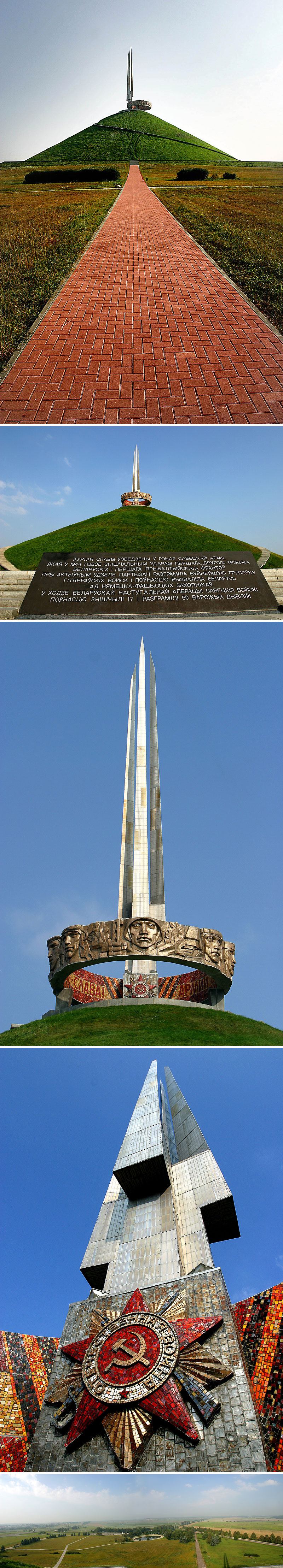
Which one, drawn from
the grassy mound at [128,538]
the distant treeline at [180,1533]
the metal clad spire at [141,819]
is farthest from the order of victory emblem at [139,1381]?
the grassy mound at [128,538]

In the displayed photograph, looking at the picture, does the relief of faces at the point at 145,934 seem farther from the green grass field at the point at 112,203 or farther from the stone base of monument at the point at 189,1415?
the green grass field at the point at 112,203

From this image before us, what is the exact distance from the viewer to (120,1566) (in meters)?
5.68

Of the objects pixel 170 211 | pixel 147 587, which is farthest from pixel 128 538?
pixel 170 211

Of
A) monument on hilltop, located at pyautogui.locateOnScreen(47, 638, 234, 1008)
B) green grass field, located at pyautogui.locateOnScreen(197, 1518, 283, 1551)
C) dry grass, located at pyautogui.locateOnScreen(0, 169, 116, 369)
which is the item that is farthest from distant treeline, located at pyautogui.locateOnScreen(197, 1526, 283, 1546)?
dry grass, located at pyautogui.locateOnScreen(0, 169, 116, 369)

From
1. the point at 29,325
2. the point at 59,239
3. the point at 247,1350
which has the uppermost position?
the point at 59,239

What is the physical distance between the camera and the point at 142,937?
984cm

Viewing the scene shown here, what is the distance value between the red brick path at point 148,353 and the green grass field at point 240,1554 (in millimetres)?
10692

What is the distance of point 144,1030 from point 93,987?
6.77 feet

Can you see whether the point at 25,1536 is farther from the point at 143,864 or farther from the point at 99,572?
the point at 99,572

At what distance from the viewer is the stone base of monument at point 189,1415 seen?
230 inches

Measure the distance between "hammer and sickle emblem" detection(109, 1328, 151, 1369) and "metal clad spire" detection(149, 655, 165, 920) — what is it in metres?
5.58

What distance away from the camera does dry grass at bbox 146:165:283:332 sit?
1338cm

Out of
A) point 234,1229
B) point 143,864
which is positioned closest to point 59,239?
point 143,864

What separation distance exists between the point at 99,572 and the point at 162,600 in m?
1.36
